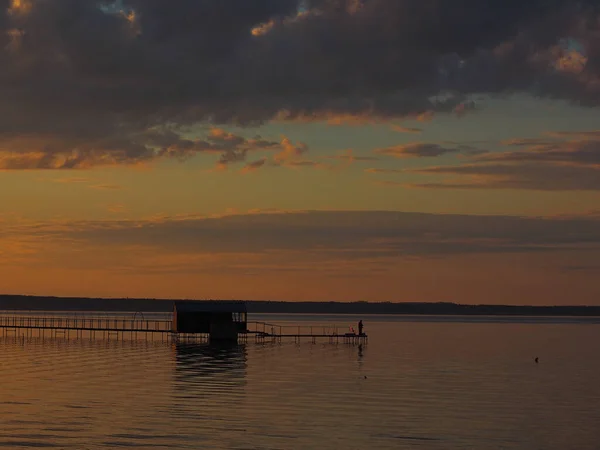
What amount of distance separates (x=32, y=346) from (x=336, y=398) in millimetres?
67650

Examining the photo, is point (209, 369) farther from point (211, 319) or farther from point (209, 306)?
point (211, 319)

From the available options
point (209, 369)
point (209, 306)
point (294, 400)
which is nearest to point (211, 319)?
point (209, 306)

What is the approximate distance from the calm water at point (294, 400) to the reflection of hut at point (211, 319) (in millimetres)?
14798

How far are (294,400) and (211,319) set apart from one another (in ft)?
213

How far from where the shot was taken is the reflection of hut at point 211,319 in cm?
12650

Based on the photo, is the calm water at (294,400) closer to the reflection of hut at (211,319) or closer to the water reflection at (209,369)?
the water reflection at (209,369)

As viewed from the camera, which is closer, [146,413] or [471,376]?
[146,413]

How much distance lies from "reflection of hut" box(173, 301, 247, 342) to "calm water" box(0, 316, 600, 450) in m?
14.8

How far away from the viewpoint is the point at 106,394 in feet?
215

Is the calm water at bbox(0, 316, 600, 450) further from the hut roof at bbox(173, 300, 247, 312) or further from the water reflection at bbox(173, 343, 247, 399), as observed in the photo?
the hut roof at bbox(173, 300, 247, 312)

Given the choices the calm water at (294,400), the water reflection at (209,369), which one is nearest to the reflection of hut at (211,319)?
the water reflection at (209,369)

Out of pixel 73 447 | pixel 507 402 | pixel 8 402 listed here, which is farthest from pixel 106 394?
pixel 507 402

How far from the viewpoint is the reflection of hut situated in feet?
415

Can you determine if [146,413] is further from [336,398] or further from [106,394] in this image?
[336,398]
